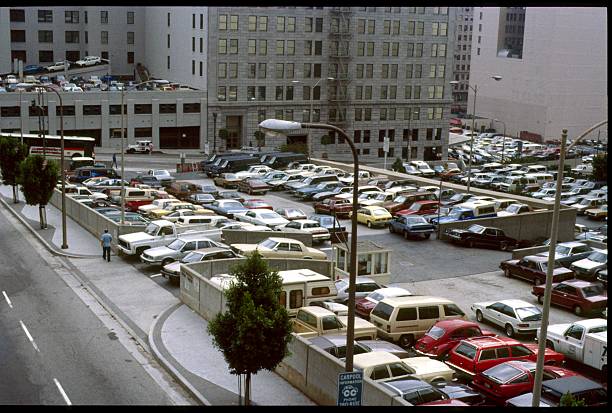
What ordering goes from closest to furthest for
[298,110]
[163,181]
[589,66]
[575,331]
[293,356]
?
[293,356] → [575,331] → [163,181] → [298,110] → [589,66]

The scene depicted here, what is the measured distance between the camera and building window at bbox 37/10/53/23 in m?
103

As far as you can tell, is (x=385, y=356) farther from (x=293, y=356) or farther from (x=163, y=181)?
(x=163, y=181)

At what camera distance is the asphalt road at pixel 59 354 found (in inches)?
736

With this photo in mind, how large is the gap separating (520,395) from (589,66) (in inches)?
4235

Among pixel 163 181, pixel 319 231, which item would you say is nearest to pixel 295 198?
pixel 163 181

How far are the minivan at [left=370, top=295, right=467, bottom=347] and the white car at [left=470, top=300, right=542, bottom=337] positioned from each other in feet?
6.04

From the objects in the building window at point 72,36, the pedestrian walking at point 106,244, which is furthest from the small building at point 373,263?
the building window at point 72,36

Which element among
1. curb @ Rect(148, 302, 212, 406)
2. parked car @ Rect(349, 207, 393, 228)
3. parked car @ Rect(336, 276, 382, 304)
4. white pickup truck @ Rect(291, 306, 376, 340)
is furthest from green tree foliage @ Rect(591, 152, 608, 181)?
curb @ Rect(148, 302, 212, 406)

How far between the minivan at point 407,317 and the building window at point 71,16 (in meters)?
90.7

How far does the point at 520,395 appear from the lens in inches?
727

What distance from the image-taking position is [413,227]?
39.8m

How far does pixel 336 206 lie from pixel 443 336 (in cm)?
2290

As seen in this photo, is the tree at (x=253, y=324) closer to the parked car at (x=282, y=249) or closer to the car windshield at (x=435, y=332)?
the car windshield at (x=435, y=332)
